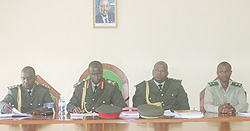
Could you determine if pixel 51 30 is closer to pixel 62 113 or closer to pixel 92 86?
pixel 92 86

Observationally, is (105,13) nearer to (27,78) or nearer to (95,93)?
(95,93)

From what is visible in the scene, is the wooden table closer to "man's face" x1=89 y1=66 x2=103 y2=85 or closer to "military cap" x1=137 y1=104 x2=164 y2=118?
"military cap" x1=137 y1=104 x2=164 y2=118

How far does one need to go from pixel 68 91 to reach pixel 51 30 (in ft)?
3.28

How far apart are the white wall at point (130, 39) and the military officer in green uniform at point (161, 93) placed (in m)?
0.67

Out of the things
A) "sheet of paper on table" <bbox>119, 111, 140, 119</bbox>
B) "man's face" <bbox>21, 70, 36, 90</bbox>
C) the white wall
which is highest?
the white wall

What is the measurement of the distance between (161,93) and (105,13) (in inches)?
62.4

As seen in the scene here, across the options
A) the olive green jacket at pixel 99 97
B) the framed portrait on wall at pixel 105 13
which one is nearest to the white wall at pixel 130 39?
the framed portrait on wall at pixel 105 13

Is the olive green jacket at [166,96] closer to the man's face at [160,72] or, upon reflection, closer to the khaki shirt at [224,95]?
the man's face at [160,72]

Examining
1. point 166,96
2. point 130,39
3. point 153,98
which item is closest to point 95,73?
point 153,98

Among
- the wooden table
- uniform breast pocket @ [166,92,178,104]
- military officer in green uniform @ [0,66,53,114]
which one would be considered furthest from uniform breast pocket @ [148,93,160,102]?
military officer in green uniform @ [0,66,53,114]

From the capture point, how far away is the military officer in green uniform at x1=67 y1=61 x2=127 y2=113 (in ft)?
11.8

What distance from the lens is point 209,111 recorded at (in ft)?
10.5

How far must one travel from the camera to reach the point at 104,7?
4492 millimetres

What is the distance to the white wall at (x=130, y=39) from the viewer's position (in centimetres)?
450
